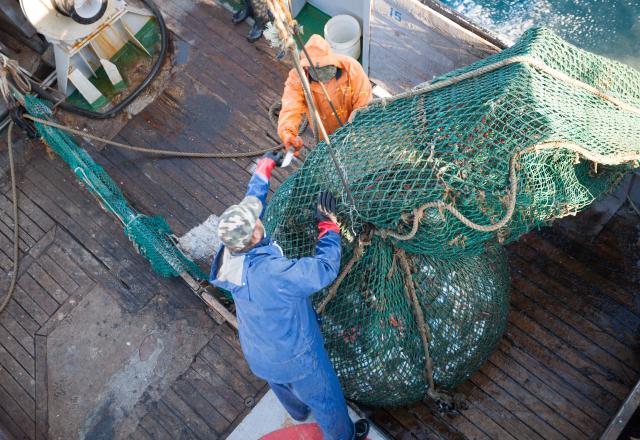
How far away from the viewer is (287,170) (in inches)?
186

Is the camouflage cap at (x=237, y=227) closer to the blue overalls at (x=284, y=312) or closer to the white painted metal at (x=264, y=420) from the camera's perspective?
the blue overalls at (x=284, y=312)

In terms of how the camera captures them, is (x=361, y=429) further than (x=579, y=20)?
No

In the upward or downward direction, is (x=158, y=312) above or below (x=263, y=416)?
above

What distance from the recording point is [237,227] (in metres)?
2.60

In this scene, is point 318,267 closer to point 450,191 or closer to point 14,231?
point 450,191

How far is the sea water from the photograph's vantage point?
7242 millimetres

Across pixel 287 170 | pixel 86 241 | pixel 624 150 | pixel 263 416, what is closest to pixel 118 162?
pixel 86 241

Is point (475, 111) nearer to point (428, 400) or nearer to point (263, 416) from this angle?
point (428, 400)

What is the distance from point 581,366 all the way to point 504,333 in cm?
49

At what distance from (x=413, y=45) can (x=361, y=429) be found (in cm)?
270

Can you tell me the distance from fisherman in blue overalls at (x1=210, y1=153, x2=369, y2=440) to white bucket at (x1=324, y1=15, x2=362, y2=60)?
249 centimetres

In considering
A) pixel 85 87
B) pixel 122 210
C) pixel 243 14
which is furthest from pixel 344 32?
pixel 122 210

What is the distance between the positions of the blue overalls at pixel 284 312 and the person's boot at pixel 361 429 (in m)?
0.32

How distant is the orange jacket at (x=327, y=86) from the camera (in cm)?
332
